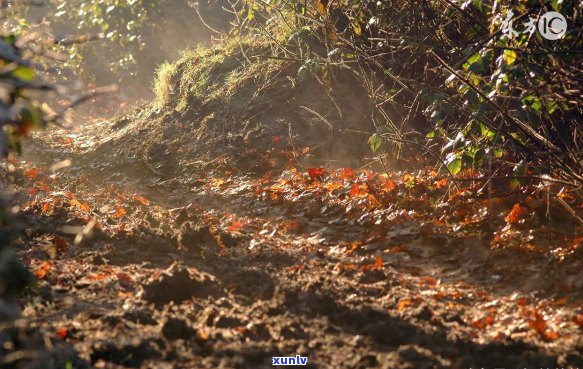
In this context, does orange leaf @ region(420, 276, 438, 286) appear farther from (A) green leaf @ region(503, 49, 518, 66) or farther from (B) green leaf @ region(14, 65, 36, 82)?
(B) green leaf @ region(14, 65, 36, 82)

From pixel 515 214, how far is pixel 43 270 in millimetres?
3465

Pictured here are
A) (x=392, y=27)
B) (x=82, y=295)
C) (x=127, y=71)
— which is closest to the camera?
(x=82, y=295)

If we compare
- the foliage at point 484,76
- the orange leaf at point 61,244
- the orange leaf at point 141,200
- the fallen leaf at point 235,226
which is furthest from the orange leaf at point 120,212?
the foliage at point 484,76

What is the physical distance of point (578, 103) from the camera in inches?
182

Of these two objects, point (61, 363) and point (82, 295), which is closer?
point (61, 363)

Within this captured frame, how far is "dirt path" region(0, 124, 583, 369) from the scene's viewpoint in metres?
3.29

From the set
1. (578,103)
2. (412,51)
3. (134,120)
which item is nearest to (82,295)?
(578,103)

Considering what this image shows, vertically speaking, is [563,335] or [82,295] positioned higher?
[82,295]

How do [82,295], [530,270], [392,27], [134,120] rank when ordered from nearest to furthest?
[82,295]
[530,270]
[392,27]
[134,120]

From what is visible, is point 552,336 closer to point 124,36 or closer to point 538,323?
point 538,323

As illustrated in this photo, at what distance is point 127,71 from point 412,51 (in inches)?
453

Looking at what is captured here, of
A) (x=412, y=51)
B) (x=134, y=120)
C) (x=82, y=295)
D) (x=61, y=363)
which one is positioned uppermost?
(x=134, y=120)

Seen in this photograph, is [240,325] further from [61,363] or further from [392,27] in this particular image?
[392,27]

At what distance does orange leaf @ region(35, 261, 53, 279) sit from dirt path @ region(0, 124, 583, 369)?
0.5 inches
